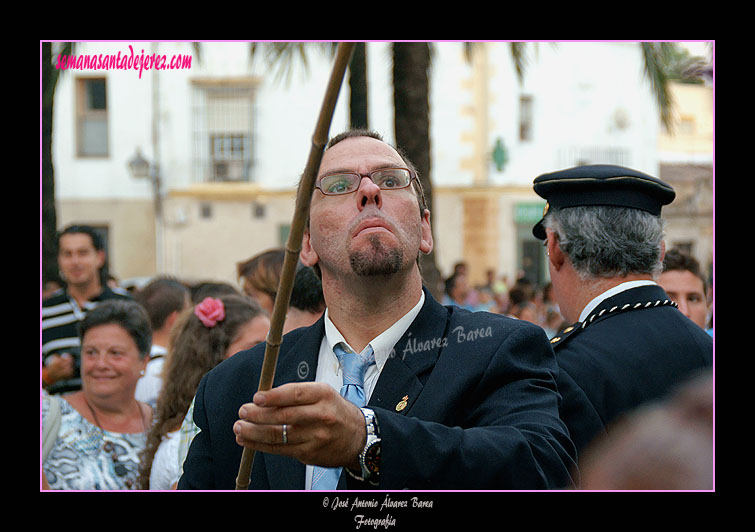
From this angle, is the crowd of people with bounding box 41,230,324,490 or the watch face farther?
the crowd of people with bounding box 41,230,324,490

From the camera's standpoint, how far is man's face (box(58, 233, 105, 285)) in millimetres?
6109

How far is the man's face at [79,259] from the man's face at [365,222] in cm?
404

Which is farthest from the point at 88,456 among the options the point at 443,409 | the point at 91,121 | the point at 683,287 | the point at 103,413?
the point at 91,121

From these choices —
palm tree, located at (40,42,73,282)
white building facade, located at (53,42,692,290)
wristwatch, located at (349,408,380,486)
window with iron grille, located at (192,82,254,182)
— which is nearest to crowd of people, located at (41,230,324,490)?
wristwatch, located at (349,408,380,486)

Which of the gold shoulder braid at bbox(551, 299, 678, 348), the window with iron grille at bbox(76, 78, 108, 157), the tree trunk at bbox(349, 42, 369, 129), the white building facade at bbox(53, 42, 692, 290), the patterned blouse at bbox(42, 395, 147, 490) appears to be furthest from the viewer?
the white building facade at bbox(53, 42, 692, 290)

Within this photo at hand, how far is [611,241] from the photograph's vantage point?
9.61 ft

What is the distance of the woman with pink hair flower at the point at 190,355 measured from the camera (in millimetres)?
3525

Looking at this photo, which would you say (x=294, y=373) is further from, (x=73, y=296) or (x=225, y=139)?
(x=225, y=139)

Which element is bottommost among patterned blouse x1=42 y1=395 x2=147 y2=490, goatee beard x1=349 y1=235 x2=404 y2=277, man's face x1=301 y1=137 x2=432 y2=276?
patterned blouse x1=42 y1=395 x2=147 y2=490

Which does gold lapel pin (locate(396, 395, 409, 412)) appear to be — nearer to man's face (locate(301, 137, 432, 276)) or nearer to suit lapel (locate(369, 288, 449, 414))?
suit lapel (locate(369, 288, 449, 414))

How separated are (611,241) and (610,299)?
7.4 inches

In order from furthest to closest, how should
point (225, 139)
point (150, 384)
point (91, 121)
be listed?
point (225, 139) → point (91, 121) → point (150, 384)

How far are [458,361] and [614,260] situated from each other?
3.00 ft

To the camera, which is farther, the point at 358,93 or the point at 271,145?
the point at 271,145
